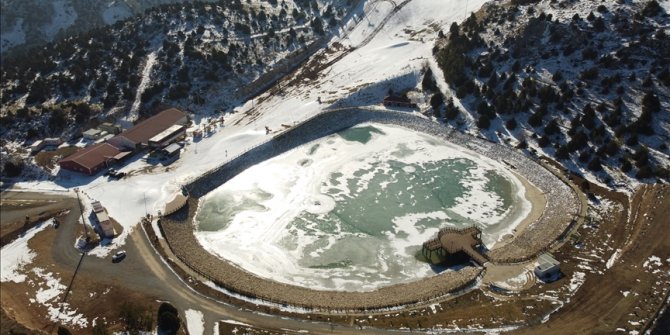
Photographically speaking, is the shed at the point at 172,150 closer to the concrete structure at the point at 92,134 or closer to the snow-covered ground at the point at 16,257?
the concrete structure at the point at 92,134

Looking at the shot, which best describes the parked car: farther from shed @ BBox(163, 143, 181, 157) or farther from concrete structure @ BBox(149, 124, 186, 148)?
concrete structure @ BBox(149, 124, 186, 148)

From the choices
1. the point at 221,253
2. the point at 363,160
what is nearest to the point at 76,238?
the point at 221,253

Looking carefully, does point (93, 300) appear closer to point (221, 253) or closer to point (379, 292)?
point (221, 253)

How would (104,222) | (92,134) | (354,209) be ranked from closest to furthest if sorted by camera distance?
1. (104,222)
2. (354,209)
3. (92,134)

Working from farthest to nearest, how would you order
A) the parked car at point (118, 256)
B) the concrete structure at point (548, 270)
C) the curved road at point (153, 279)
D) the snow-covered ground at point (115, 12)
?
the snow-covered ground at point (115, 12)
the parked car at point (118, 256)
the concrete structure at point (548, 270)
the curved road at point (153, 279)

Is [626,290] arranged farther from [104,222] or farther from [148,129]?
[148,129]

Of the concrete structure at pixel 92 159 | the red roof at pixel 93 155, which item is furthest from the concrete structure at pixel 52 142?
the concrete structure at pixel 92 159

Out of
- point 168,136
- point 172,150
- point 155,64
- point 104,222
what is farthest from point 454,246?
point 155,64
